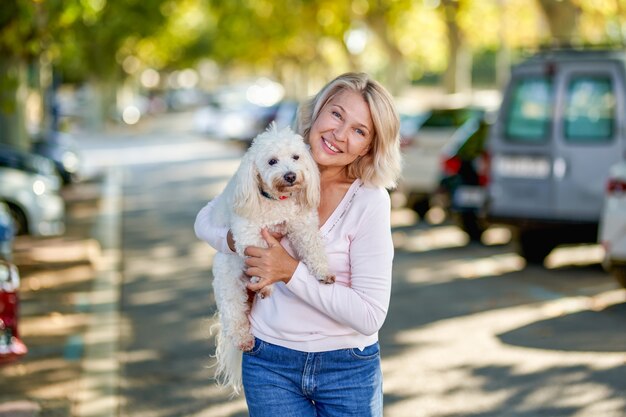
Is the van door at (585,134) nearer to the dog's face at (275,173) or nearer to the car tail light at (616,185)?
the car tail light at (616,185)

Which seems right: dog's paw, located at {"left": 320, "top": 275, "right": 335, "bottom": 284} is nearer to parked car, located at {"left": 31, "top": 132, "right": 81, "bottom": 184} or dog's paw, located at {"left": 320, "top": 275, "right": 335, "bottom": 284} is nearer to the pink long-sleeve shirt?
the pink long-sleeve shirt

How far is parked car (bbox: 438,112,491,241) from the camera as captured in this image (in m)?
14.2

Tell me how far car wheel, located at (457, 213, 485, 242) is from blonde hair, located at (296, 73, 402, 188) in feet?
36.9

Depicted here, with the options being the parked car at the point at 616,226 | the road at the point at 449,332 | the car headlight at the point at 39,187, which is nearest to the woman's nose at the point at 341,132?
the road at the point at 449,332

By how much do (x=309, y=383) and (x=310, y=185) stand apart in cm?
60

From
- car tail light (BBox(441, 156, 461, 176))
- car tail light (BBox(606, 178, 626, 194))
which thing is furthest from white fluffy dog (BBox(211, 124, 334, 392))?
car tail light (BBox(441, 156, 461, 176))

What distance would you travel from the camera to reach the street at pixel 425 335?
6.71 m

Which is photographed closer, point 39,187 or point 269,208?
point 269,208

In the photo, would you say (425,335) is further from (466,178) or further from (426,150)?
(426,150)

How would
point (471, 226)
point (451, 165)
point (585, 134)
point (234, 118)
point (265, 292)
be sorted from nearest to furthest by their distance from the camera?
point (265, 292)
point (585, 134)
point (471, 226)
point (451, 165)
point (234, 118)

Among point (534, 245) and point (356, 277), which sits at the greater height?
point (356, 277)

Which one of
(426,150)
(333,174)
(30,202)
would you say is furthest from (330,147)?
(426,150)

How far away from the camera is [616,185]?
9.32 metres

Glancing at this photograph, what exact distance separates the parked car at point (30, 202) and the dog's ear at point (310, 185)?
1190cm
